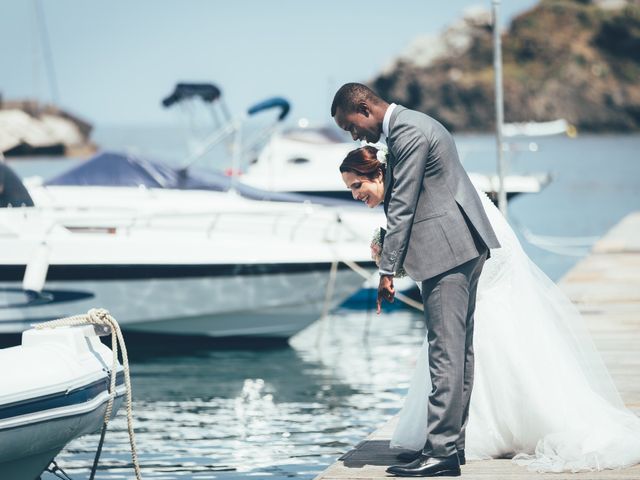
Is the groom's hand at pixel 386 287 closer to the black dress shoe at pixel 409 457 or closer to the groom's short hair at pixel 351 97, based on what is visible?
the groom's short hair at pixel 351 97

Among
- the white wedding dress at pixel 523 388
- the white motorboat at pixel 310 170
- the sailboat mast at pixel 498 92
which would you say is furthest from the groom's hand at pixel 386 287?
the white motorboat at pixel 310 170

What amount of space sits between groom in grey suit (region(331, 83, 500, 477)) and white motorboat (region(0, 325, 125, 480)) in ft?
5.85

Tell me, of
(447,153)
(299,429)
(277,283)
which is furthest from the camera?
(277,283)

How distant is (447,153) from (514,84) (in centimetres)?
16605

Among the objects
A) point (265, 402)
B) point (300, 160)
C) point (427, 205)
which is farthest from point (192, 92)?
point (427, 205)

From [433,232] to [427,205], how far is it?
123mm

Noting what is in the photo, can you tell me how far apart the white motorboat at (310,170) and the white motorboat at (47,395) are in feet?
35.6

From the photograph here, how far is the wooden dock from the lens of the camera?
21.1 ft

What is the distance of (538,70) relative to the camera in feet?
573

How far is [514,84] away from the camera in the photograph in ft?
556

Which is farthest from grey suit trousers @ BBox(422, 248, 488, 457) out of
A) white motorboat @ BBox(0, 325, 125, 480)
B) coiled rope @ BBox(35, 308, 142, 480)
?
white motorboat @ BBox(0, 325, 125, 480)

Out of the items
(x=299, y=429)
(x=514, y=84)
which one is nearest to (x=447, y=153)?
(x=299, y=429)

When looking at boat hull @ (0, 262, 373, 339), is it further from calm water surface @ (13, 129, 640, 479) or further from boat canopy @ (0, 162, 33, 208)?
boat canopy @ (0, 162, 33, 208)

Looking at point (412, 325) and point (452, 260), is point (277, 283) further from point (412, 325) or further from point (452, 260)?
point (452, 260)
